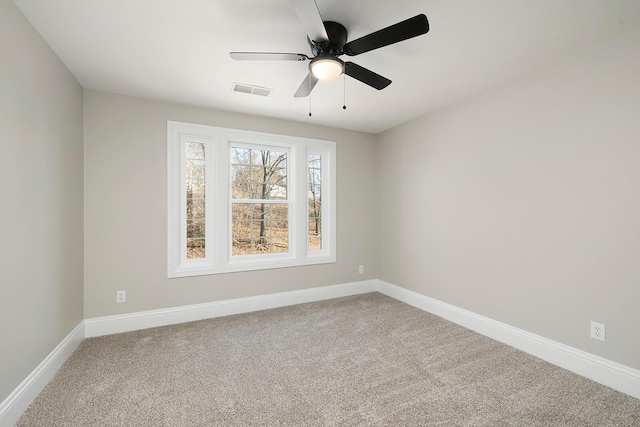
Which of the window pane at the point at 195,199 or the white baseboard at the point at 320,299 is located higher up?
the window pane at the point at 195,199

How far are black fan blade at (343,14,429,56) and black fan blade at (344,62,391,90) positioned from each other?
17 centimetres

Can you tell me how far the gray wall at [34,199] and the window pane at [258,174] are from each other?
1569mm

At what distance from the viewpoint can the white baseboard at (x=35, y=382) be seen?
5.30 feet

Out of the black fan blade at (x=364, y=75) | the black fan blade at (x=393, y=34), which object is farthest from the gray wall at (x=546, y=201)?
the black fan blade at (x=393, y=34)

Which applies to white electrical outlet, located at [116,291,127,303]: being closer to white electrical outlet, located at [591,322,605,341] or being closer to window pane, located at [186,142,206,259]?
window pane, located at [186,142,206,259]

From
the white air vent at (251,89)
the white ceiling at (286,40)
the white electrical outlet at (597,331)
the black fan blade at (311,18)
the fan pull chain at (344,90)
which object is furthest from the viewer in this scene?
the white air vent at (251,89)

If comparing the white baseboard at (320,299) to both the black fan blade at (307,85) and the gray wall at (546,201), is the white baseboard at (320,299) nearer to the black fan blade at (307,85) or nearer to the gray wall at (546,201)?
the gray wall at (546,201)

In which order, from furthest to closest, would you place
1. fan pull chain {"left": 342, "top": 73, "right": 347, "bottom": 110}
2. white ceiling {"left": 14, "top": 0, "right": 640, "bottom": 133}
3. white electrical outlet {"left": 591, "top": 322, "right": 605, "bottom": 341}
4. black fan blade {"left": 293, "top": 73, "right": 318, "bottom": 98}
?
fan pull chain {"left": 342, "top": 73, "right": 347, "bottom": 110}, black fan blade {"left": 293, "top": 73, "right": 318, "bottom": 98}, white electrical outlet {"left": 591, "top": 322, "right": 605, "bottom": 341}, white ceiling {"left": 14, "top": 0, "right": 640, "bottom": 133}

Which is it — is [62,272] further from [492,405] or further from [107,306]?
[492,405]

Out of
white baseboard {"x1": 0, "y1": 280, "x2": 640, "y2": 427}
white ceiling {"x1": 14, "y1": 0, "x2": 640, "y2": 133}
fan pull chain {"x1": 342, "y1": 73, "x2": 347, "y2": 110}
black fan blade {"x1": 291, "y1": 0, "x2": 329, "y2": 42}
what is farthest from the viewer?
fan pull chain {"x1": 342, "y1": 73, "x2": 347, "y2": 110}

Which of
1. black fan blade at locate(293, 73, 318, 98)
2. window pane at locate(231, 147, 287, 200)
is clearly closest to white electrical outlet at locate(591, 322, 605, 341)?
black fan blade at locate(293, 73, 318, 98)

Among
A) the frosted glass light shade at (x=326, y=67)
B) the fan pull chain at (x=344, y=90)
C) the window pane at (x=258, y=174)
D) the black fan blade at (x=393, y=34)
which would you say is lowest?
the window pane at (x=258, y=174)

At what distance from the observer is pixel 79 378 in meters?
2.11

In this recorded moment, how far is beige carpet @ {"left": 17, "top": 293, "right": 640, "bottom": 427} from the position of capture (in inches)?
67.1
